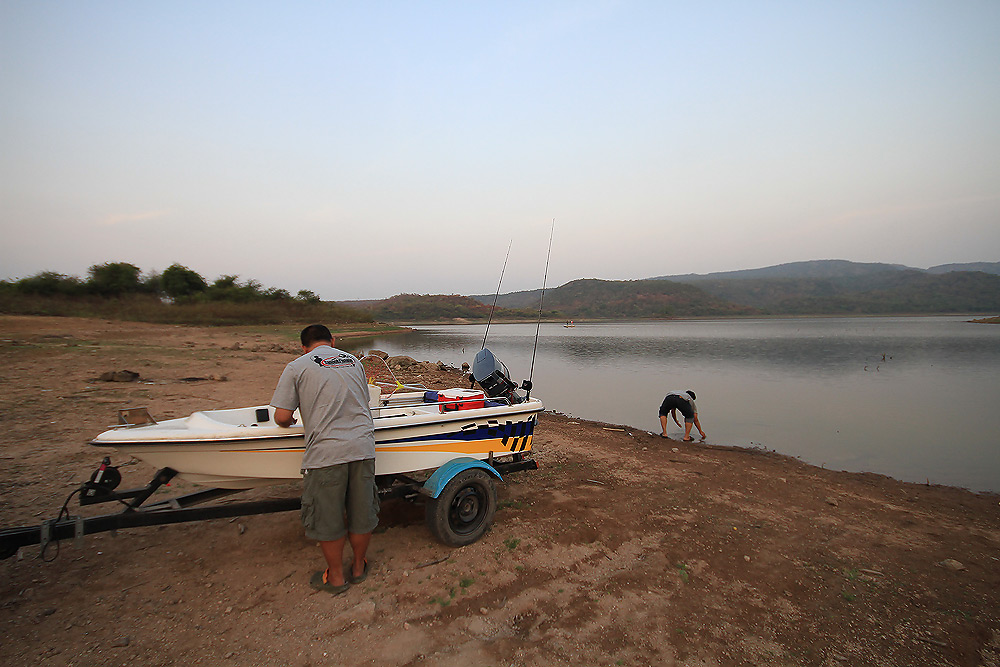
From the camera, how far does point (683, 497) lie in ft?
16.9

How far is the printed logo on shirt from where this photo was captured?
302cm

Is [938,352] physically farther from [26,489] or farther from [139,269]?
[139,269]

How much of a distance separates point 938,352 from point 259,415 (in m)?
35.0

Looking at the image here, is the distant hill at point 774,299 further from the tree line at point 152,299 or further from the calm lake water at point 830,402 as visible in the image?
the calm lake water at point 830,402

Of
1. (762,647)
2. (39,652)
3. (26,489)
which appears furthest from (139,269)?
(762,647)

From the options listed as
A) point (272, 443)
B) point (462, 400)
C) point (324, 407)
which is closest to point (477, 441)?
point (462, 400)

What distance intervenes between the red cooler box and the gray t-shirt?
48.4 inches

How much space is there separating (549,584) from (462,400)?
173 cm

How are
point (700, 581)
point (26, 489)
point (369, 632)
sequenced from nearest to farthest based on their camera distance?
point (369, 632), point (700, 581), point (26, 489)

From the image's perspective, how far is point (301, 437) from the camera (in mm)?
3213

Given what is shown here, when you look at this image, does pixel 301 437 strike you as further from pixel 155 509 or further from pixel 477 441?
pixel 477 441

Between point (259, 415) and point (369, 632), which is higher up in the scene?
point (259, 415)

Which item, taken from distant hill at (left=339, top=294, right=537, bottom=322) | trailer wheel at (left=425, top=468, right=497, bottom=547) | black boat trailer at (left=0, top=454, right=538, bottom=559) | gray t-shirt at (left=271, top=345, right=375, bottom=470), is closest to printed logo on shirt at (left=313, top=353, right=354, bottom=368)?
gray t-shirt at (left=271, top=345, right=375, bottom=470)

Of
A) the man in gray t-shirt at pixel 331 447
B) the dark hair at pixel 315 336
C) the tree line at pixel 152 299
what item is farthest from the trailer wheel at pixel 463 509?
the tree line at pixel 152 299
